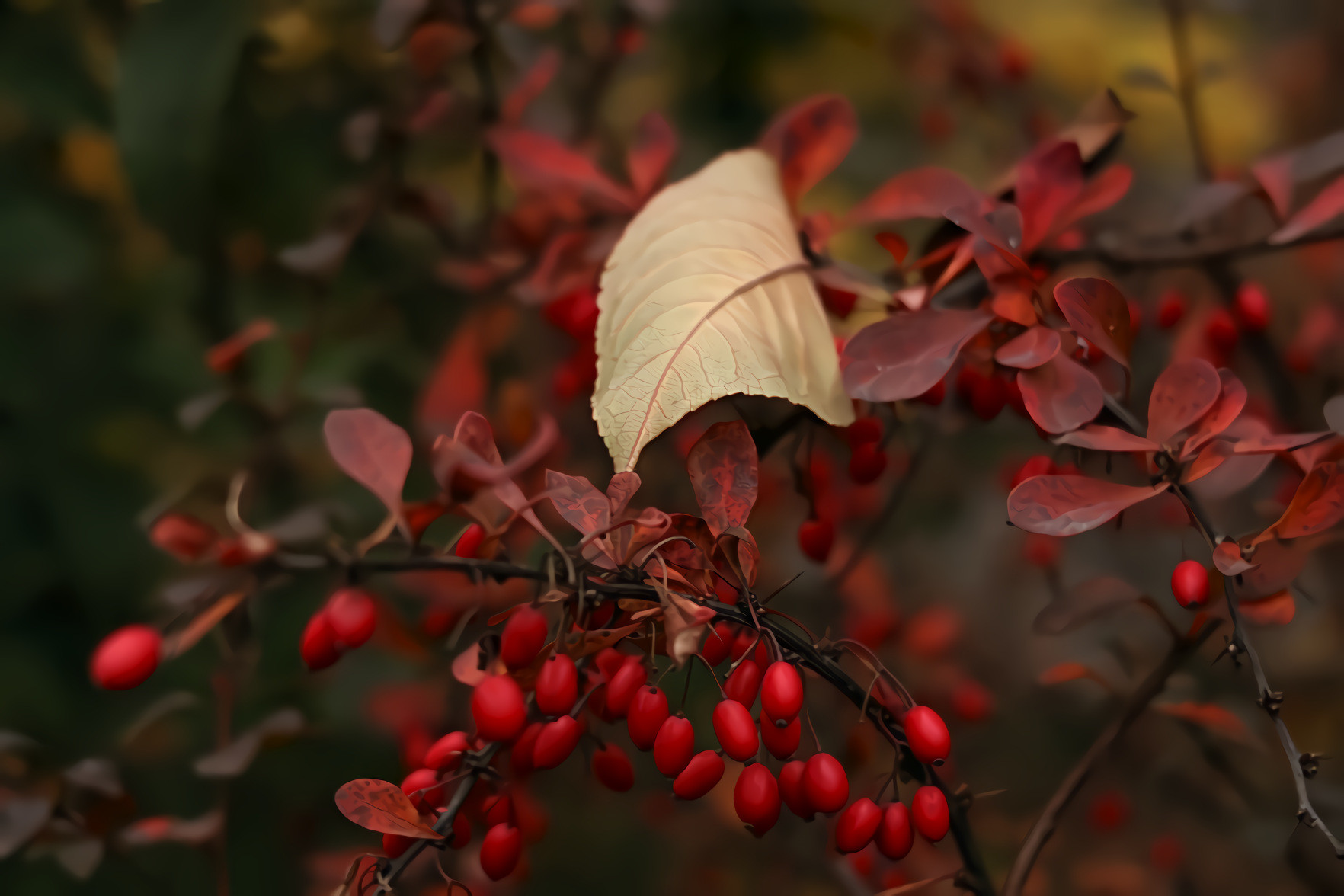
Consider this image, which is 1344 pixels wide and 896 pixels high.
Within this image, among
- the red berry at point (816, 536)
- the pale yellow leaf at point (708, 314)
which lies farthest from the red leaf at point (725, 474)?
the red berry at point (816, 536)

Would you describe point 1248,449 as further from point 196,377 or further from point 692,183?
point 196,377

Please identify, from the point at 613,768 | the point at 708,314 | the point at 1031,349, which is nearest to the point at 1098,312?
the point at 1031,349

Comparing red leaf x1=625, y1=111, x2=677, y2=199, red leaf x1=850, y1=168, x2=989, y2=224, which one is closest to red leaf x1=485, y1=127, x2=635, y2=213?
red leaf x1=625, y1=111, x2=677, y2=199

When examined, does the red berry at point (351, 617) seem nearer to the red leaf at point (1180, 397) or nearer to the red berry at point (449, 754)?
the red berry at point (449, 754)

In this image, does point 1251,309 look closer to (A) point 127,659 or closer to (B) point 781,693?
(B) point 781,693

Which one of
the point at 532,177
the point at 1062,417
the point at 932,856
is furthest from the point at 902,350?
the point at 932,856

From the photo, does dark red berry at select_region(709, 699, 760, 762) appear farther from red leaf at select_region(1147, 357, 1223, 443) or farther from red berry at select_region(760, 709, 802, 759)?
red leaf at select_region(1147, 357, 1223, 443)
